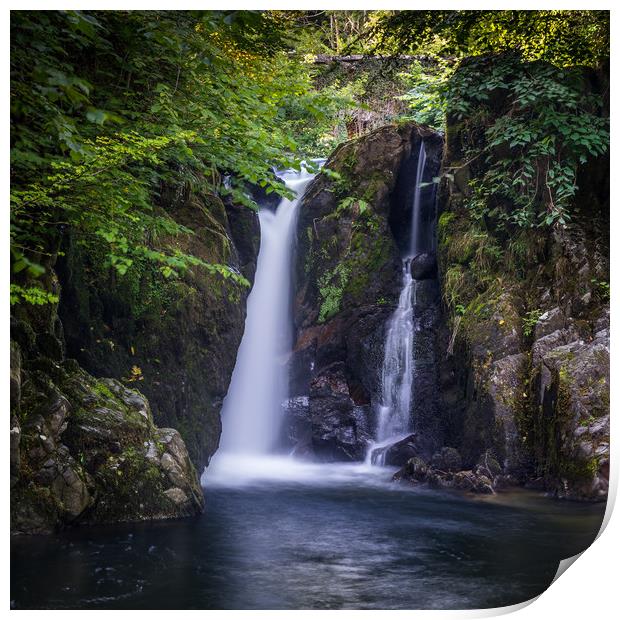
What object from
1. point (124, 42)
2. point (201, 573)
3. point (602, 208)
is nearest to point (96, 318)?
point (124, 42)

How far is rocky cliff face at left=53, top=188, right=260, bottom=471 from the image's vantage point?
6.21 meters

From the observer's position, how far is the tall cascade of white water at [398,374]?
853 centimetres

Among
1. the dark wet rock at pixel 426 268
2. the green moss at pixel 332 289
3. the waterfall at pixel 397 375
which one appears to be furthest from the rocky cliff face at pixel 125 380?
the dark wet rock at pixel 426 268

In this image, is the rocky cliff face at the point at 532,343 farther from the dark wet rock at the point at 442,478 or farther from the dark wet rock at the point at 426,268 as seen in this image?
the dark wet rock at the point at 426,268

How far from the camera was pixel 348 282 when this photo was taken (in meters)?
9.66

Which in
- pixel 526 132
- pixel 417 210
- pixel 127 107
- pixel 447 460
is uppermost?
pixel 526 132

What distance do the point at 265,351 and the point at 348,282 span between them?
61.9 inches

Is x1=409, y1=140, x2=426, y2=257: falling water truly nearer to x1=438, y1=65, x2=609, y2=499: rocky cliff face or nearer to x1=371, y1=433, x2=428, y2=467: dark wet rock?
x1=438, y1=65, x2=609, y2=499: rocky cliff face

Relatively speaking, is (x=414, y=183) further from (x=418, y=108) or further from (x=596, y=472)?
(x=596, y=472)

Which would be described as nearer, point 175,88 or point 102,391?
point 175,88

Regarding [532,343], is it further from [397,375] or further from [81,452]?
[81,452]

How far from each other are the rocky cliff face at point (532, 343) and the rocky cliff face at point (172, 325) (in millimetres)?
2693

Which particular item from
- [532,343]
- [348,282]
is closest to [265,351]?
[348,282]

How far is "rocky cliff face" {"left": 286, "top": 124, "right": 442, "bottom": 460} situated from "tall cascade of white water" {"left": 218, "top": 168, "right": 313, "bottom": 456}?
0.63 feet
